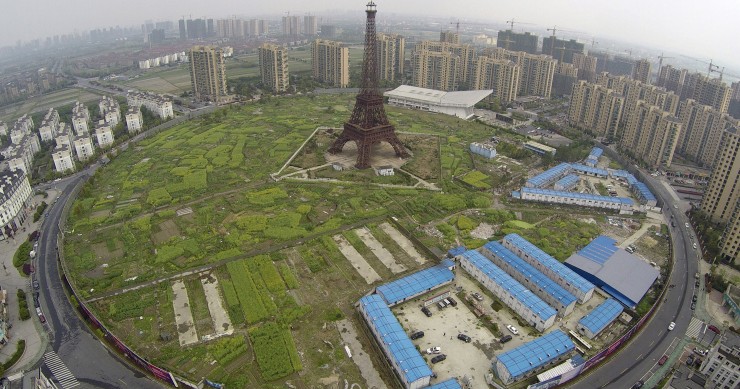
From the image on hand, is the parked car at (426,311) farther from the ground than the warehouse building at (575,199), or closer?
closer

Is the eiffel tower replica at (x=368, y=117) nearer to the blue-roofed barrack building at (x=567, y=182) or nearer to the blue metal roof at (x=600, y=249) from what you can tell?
the blue-roofed barrack building at (x=567, y=182)

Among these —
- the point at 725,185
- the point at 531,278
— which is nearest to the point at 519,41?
the point at 725,185

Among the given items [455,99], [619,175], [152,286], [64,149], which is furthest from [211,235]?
[455,99]

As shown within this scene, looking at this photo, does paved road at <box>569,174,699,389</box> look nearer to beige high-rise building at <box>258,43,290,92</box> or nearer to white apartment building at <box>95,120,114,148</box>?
white apartment building at <box>95,120,114,148</box>

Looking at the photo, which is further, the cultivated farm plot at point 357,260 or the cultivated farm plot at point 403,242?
the cultivated farm plot at point 403,242

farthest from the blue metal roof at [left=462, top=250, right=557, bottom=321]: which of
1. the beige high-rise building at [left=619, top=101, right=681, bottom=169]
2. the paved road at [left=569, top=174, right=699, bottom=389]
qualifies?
the beige high-rise building at [left=619, top=101, right=681, bottom=169]

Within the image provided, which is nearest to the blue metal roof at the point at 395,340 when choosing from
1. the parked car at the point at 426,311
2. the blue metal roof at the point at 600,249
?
the parked car at the point at 426,311

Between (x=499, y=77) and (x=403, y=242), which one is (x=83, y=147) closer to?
(x=403, y=242)
